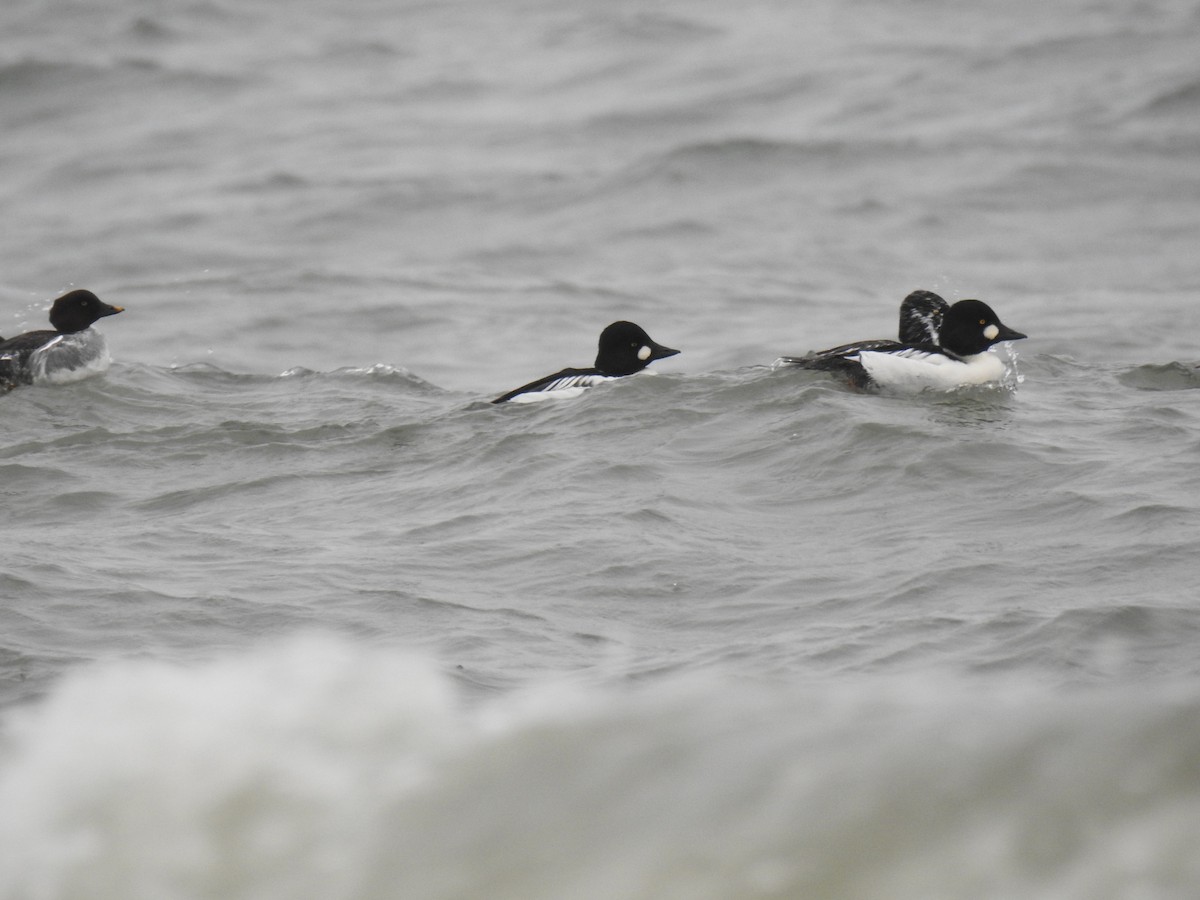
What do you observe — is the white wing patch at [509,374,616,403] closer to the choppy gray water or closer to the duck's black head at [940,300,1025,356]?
the choppy gray water

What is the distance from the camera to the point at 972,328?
443 inches

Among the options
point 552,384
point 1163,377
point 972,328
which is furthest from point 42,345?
point 1163,377

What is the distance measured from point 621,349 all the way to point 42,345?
3.95m

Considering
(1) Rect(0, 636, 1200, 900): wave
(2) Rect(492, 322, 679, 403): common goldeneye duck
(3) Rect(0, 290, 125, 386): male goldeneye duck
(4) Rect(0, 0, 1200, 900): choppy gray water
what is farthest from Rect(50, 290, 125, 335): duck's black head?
(1) Rect(0, 636, 1200, 900): wave

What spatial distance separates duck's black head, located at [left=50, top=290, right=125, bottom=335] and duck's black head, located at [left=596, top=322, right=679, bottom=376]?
3.74m

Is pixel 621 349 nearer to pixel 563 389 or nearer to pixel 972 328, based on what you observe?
pixel 563 389

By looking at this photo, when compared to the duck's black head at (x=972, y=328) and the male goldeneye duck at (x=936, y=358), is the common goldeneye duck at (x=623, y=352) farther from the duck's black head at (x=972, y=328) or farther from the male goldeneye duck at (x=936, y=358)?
the duck's black head at (x=972, y=328)

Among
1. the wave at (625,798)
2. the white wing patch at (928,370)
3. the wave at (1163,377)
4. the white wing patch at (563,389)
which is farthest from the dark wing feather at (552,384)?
the wave at (625,798)

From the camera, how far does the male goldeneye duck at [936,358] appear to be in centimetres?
1055

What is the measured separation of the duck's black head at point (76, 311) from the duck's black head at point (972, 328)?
19.7 feet

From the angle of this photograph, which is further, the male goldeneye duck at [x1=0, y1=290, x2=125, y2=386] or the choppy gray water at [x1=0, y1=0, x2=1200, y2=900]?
the male goldeneye duck at [x1=0, y1=290, x2=125, y2=386]

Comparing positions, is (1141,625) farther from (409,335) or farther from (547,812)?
(409,335)

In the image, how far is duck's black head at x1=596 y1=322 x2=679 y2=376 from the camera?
36.9 feet

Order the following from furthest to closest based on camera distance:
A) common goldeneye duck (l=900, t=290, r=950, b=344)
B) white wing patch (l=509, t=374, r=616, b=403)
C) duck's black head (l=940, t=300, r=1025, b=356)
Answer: common goldeneye duck (l=900, t=290, r=950, b=344), duck's black head (l=940, t=300, r=1025, b=356), white wing patch (l=509, t=374, r=616, b=403)
